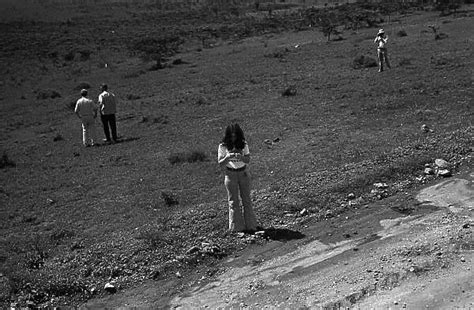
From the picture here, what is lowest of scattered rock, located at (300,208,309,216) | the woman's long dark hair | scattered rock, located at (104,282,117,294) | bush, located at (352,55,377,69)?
scattered rock, located at (104,282,117,294)

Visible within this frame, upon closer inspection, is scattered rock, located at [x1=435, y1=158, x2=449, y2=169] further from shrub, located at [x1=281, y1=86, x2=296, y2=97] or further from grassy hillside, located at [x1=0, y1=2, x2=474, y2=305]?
shrub, located at [x1=281, y1=86, x2=296, y2=97]

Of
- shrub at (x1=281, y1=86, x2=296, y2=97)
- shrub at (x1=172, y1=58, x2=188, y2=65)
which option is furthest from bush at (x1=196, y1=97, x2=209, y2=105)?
shrub at (x1=172, y1=58, x2=188, y2=65)

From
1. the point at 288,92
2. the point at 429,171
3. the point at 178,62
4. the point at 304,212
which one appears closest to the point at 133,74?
the point at 178,62

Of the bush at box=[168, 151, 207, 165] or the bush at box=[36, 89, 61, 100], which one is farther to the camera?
the bush at box=[36, 89, 61, 100]

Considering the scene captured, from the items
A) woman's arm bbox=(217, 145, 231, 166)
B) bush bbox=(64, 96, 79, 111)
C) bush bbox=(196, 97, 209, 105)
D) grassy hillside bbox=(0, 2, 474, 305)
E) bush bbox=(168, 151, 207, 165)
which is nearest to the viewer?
woman's arm bbox=(217, 145, 231, 166)

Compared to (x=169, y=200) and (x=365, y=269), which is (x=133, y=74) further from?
(x=365, y=269)

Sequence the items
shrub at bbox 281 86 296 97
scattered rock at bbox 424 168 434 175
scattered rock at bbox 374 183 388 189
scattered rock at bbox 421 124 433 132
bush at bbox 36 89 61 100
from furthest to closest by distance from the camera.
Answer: bush at bbox 36 89 61 100, shrub at bbox 281 86 296 97, scattered rock at bbox 421 124 433 132, scattered rock at bbox 424 168 434 175, scattered rock at bbox 374 183 388 189

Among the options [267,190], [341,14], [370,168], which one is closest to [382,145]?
[370,168]

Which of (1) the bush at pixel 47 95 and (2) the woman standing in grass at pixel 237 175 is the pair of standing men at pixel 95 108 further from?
(1) the bush at pixel 47 95

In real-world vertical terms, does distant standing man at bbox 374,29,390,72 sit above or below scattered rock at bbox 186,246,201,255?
above

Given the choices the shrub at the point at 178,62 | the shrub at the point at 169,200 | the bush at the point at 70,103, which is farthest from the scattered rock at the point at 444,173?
the shrub at the point at 178,62

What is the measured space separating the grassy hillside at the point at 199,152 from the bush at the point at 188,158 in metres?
0.18

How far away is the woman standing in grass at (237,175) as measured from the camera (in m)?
8.59

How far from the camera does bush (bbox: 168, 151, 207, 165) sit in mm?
14234
